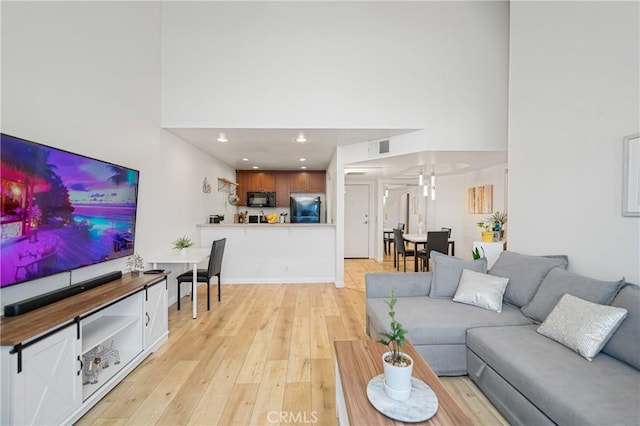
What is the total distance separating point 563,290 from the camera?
1.96 metres

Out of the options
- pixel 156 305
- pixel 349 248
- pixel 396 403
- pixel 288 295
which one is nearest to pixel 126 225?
pixel 156 305

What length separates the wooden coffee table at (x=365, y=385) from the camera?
Result: 3.71 feet

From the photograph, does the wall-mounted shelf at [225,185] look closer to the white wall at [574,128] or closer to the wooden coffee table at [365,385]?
the wooden coffee table at [365,385]

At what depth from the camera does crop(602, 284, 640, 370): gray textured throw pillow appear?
1.49m

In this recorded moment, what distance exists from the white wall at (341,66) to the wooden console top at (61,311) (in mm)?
2175

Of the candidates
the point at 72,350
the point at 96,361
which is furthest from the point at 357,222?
the point at 72,350

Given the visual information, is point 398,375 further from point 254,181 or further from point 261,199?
point 254,181

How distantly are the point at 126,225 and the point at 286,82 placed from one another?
8.20ft

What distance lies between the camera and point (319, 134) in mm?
3980

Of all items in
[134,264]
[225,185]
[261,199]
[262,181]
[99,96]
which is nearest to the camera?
[99,96]

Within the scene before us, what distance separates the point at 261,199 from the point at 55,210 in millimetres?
5022

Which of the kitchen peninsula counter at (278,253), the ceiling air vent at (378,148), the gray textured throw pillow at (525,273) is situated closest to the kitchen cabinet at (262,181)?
the kitchen peninsula counter at (278,253)

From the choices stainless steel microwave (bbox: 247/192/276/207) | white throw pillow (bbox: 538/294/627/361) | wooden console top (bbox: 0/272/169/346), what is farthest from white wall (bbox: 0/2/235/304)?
white throw pillow (bbox: 538/294/627/361)

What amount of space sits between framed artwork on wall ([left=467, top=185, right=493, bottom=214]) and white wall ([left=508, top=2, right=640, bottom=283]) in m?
2.56
